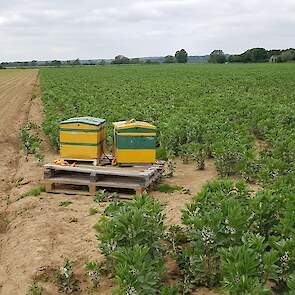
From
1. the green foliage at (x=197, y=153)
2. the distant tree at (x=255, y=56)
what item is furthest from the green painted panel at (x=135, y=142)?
the distant tree at (x=255, y=56)

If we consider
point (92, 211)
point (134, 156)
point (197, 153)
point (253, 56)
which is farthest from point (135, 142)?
point (253, 56)

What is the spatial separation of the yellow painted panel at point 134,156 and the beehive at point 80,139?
0.42 metres

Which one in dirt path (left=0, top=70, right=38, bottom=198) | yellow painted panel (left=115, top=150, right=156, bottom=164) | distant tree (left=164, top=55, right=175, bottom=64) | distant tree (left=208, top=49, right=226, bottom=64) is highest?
yellow painted panel (left=115, top=150, right=156, bottom=164)

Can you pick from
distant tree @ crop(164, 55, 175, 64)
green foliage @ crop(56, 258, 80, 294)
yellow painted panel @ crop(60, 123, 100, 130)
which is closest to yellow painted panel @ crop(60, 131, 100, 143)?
yellow painted panel @ crop(60, 123, 100, 130)

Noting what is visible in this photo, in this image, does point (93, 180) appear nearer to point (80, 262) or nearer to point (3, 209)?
point (3, 209)

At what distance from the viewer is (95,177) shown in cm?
866

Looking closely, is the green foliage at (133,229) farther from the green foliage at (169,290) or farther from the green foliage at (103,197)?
the green foliage at (103,197)

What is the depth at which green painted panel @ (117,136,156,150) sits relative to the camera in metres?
8.95

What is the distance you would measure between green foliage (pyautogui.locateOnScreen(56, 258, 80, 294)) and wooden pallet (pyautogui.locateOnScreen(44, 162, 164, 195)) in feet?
9.61

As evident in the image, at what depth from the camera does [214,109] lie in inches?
689

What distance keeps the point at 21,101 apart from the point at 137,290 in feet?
80.6

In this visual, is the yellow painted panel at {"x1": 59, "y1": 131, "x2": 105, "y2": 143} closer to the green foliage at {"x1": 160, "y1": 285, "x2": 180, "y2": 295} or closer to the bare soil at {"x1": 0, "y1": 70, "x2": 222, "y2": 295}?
the bare soil at {"x1": 0, "y1": 70, "x2": 222, "y2": 295}

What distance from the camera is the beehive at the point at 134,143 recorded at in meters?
8.93

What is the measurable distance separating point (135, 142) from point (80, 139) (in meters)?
0.99
